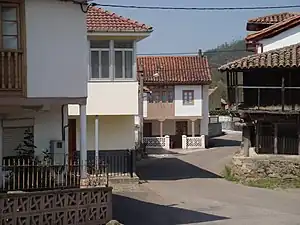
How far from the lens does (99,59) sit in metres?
24.1

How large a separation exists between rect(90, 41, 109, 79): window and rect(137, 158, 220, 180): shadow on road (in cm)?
550

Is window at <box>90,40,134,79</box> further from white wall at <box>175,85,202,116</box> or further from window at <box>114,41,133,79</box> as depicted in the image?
white wall at <box>175,85,202,116</box>

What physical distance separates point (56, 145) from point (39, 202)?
11.0 feet

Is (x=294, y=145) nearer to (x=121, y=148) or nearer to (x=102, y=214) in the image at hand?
(x=121, y=148)

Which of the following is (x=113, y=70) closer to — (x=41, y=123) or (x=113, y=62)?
(x=113, y=62)

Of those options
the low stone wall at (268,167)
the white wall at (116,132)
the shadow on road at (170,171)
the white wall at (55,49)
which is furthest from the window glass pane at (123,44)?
the white wall at (55,49)

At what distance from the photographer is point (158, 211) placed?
1808 centimetres

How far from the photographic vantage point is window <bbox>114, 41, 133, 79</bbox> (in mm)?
24234

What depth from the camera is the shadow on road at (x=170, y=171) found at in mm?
27619

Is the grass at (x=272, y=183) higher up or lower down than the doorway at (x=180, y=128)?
lower down

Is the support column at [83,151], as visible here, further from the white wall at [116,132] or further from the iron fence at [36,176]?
the white wall at [116,132]

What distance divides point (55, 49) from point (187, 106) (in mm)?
32119

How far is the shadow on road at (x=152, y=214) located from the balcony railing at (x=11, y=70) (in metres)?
4.70

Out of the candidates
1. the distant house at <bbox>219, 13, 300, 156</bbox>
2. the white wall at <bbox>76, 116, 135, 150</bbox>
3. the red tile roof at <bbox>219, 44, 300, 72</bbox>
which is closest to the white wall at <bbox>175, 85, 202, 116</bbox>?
the distant house at <bbox>219, 13, 300, 156</bbox>
